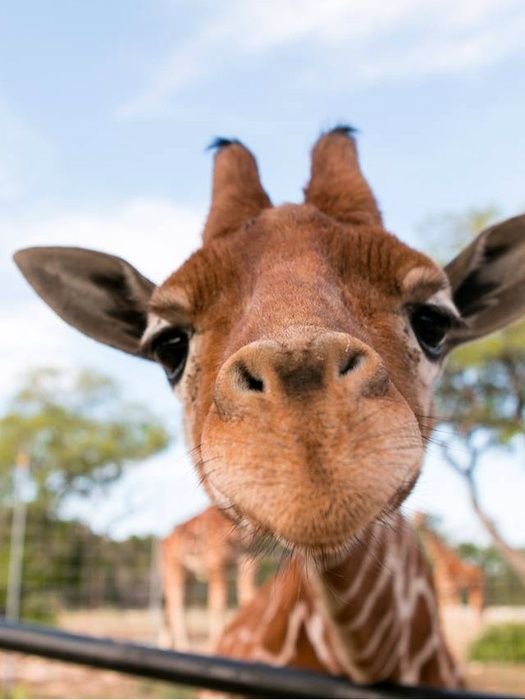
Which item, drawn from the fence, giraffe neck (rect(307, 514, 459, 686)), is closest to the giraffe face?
giraffe neck (rect(307, 514, 459, 686))

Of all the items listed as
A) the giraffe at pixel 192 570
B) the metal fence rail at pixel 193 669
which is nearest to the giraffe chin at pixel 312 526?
the metal fence rail at pixel 193 669

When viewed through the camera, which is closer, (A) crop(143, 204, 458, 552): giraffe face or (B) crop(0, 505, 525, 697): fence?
(A) crop(143, 204, 458, 552): giraffe face

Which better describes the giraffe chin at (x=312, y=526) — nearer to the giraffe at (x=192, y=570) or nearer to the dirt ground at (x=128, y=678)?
the dirt ground at (x=128, y=678)

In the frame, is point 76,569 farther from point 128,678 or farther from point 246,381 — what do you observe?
point 246,381

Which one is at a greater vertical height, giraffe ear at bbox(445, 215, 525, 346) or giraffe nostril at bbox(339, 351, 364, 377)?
giraffe ear at bbox(445, 215, 525, 346)

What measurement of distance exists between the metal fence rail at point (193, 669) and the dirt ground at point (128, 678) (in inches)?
175

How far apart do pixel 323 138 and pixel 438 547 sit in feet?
49.4

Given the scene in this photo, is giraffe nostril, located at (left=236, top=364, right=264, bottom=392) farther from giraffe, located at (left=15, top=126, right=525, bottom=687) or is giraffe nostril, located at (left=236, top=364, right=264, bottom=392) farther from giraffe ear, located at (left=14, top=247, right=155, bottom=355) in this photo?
giraffe ear, located at (left=14, top=247, right=155, bottom=355)

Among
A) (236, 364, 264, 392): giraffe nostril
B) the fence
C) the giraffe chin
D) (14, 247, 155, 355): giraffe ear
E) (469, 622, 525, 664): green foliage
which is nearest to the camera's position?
the giraffe chin

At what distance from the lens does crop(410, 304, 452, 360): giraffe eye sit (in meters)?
1.91

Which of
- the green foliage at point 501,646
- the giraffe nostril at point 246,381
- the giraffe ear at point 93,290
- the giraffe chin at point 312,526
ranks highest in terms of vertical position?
the giraffe ear at point 93,290

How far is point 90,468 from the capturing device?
22703 millimetres

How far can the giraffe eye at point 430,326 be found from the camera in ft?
6.26

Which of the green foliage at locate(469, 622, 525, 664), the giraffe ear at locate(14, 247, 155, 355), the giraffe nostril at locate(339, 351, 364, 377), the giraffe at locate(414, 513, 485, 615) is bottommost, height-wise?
the green foliage at locate(469, 622, 525, 664)
